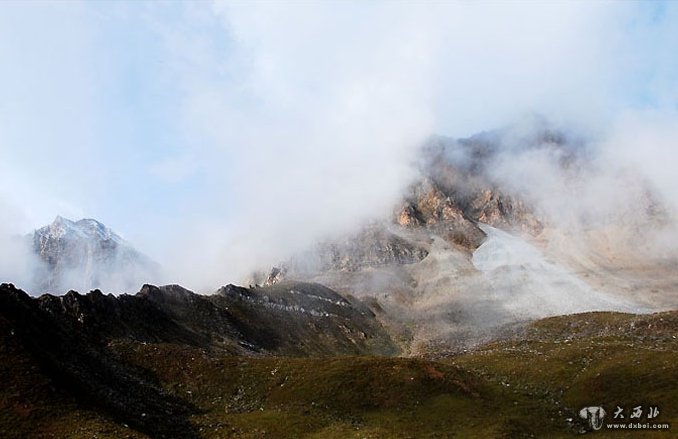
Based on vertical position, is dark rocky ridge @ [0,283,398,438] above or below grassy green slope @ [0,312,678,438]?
above

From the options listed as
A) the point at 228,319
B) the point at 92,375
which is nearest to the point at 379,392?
the point at 92,375

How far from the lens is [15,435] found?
154 feet

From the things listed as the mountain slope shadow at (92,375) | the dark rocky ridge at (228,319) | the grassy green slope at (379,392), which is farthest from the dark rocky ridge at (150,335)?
the grassy green slope at (379,392)

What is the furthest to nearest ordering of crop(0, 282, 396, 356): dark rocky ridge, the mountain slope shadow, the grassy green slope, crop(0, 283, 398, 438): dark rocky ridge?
crop(0, 282, 396, 356): dark rocky ridge → the grassy green slope → crop(0, 283, 398, 438): dark rocky ridge → the mountain slope shadow

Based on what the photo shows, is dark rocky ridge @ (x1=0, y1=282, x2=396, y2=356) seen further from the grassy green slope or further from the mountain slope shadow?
the grassy green slope

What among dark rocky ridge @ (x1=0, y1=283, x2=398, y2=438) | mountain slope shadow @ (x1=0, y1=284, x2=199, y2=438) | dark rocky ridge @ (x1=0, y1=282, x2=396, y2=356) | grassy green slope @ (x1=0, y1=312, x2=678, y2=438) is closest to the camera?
mountain slope shadow @ (x1=0, y1=284, x2=199, y2=438)

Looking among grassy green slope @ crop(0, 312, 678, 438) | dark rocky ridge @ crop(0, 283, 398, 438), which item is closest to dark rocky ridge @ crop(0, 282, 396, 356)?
dark rocky ridge @ crop(0, 283, 398, 438)

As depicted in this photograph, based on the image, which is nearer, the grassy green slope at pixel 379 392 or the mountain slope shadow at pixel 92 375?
the mountain slope shadow at pixel 92 375

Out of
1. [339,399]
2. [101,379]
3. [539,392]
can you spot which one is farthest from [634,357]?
[101,379]

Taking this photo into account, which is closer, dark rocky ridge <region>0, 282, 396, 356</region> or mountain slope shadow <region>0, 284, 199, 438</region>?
mountain slope shadow <region>0, 284, 199, 438</region>

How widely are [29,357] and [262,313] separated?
9784 cm

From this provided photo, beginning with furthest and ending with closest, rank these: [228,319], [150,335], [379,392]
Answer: [228,319] < [150,335] < [379,392]

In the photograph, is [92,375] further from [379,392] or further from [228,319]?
[228,319]

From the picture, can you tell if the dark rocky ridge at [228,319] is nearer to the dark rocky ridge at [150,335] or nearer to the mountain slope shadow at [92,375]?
the dark rocky ridge at [150,335]
